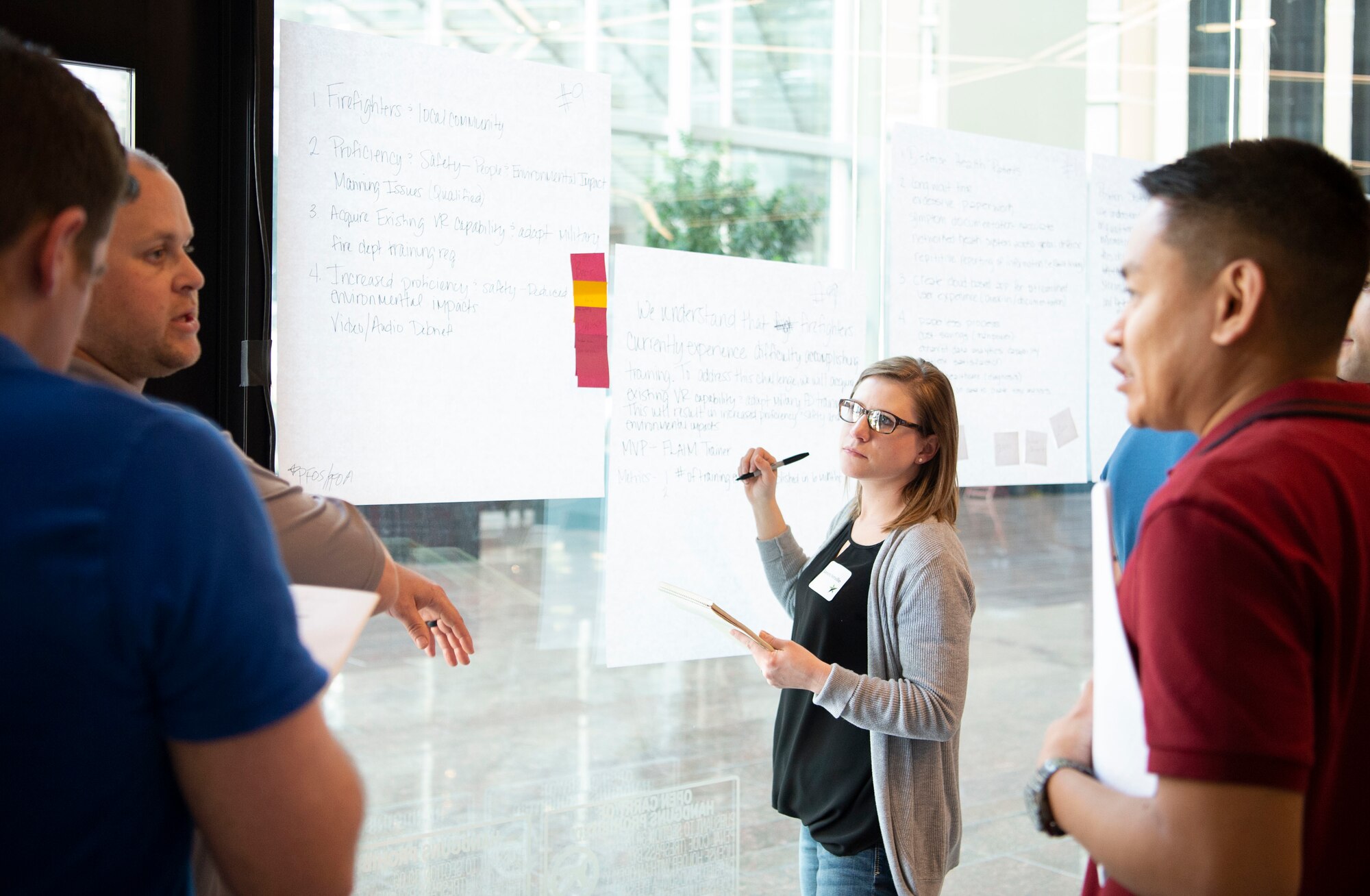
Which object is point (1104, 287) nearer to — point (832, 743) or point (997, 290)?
point (997, 290)

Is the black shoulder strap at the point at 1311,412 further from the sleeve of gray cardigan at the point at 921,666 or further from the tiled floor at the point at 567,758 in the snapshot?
the tiled floor at the point at 567,758

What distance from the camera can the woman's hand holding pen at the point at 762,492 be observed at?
8.22 feet

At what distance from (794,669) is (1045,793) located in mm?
949

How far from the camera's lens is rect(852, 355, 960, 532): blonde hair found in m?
2.18

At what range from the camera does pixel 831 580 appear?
7.14 ft

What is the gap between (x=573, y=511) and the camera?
262cm

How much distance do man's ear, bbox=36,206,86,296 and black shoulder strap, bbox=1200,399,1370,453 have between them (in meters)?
1.03

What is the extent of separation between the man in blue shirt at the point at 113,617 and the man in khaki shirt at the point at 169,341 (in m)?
0.61

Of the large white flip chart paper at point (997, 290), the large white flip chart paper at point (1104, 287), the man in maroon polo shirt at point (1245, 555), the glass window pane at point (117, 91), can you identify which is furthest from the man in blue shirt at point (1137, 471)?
the glass window pane at point (117, 91)

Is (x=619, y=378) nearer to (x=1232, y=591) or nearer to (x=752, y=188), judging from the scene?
(x=752, y=188)

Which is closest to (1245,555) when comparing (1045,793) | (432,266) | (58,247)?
(1045,793)

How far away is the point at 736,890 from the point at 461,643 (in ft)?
4.95

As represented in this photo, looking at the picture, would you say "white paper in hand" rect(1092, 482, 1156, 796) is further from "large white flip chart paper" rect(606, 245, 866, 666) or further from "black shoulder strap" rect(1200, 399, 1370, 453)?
"large white flip chart paper" rect(606, 245, 866, 666)

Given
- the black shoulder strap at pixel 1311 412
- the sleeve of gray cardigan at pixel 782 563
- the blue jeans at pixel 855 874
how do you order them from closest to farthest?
the black shoulder strap at pixel 1311 412
the blue jeans at pixel 855 874
the sleeve of gray cardigan at pixel 782 563
